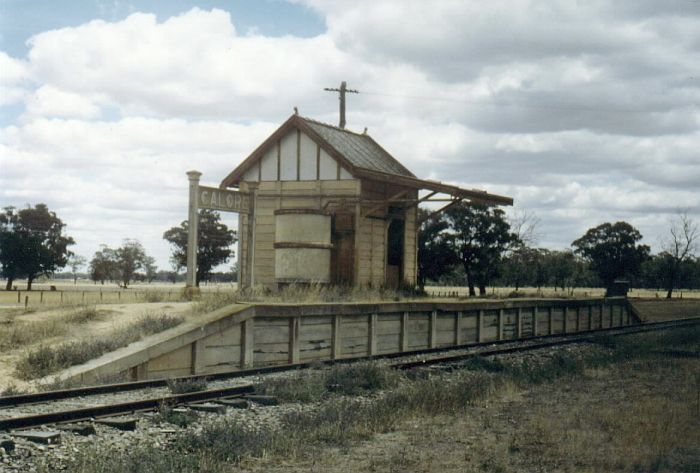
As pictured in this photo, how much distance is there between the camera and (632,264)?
81.6 m

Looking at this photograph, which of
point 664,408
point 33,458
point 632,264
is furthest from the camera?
point 632,264

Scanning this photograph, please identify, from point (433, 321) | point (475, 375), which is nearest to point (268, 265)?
point (433, 321)

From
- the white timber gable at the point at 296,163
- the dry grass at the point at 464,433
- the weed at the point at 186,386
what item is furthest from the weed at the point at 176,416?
the white timber gable at the point at 296,163

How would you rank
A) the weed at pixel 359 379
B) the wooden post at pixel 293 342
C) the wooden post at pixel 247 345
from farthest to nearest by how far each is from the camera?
the wooden post at pixel 293 342
the wooden post at pixel 247 345
the weed at pixel 359 379

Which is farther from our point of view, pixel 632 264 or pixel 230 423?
pixel 632 264

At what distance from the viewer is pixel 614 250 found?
82.6 metres

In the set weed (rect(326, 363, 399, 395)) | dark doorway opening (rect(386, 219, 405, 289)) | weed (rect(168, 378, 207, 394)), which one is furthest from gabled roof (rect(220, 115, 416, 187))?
weed (rect(168, 378, 207, 394))

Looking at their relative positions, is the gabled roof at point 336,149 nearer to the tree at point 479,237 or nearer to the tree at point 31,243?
the tree at point 479,237

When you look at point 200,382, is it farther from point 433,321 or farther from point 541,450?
point 433,321

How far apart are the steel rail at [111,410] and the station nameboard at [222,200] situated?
32.1 ft

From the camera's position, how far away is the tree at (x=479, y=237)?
58656 millimetres

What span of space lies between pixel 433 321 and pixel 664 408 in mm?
9751

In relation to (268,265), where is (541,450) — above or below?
below

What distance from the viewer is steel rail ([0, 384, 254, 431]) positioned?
311 inches
